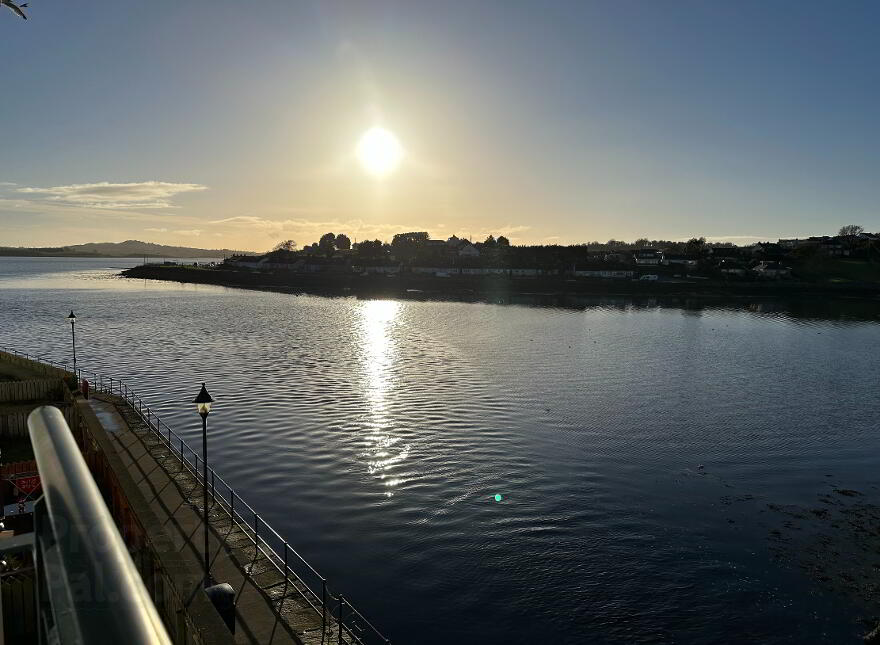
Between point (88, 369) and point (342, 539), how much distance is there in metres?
40.6

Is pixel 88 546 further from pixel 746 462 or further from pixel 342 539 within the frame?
pixel 746 462

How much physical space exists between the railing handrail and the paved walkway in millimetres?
9960

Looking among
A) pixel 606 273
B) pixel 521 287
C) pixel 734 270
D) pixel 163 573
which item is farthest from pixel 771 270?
pixel 163 573

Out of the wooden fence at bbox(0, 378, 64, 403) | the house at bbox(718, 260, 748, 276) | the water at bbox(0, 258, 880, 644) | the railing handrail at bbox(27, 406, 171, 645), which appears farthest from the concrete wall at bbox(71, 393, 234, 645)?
the house at bbox(718, 260, 748, 276)

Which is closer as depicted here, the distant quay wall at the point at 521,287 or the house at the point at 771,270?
the distant quay wall at the point at 521,287

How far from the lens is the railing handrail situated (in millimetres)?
2418

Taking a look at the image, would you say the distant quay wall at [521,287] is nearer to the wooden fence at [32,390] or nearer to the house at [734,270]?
the house at [734,270]

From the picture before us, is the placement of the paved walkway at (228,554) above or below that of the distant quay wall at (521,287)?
below

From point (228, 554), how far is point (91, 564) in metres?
17.0

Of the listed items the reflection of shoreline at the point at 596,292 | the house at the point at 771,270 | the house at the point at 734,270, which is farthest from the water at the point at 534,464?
the house at the point at 771,270

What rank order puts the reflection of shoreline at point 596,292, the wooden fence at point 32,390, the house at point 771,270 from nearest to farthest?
1. the wooden fence at point 32,390
2. the reflection of shoreline at point 596,292
3. the house at point 771,270

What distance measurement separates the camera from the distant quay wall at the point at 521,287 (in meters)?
164

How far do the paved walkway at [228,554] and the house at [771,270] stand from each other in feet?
645

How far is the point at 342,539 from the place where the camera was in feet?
73.9
